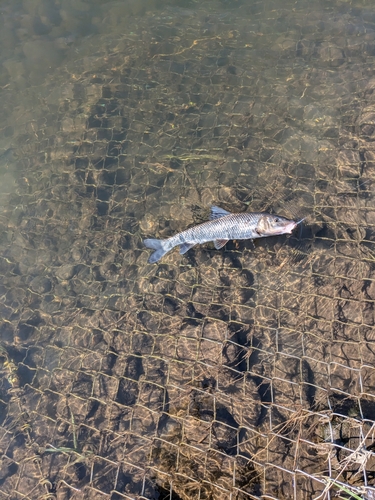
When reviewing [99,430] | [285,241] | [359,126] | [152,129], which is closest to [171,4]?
[152,129]

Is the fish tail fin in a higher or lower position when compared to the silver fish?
lower

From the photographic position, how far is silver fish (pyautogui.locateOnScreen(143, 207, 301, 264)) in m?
5.32

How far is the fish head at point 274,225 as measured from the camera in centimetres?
529

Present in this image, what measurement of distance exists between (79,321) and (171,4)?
28.7ft

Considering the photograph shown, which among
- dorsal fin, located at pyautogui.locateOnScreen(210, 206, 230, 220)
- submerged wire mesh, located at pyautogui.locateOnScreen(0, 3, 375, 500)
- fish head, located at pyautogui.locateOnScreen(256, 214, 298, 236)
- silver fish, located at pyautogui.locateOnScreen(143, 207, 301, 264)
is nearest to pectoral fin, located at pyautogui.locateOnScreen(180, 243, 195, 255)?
silver fish, located at pyautogui.locateOnScreen(143, 207, 301, 264)

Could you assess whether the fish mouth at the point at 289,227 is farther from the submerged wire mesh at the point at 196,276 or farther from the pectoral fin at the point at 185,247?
the pectoral fin at the point at 185,247

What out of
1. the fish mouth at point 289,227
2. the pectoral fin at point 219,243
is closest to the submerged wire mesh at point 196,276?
the pectoral fin at point 219,243

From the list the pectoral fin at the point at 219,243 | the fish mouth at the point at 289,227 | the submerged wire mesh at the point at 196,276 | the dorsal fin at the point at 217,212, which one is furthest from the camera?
the dorsal fin at the point at 217,212

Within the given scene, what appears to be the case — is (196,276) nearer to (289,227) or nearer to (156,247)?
(156,247)

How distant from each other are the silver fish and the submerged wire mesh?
1.44ft

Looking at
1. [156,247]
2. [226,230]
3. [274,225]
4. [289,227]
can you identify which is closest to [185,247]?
[156,247]

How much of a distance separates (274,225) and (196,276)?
154cm

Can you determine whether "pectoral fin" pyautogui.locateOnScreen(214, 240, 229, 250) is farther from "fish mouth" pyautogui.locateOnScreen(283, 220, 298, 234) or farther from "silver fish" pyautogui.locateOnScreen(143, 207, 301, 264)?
"fish mouth" pyautogui.locateOnScreen(283, 220, 298, 234)

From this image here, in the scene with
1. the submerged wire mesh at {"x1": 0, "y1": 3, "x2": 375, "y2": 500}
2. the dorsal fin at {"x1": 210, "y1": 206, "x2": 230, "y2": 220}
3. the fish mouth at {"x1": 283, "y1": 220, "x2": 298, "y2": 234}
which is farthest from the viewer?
the dorsal fin at {"x1": 210, "y1": 206, "x2": 230, "y2": 220}
